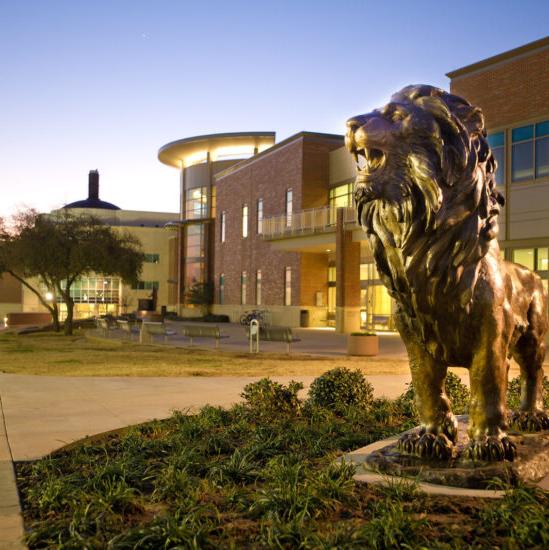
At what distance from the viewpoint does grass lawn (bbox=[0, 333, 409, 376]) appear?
45.1 ft

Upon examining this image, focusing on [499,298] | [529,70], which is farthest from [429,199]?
[529,70]

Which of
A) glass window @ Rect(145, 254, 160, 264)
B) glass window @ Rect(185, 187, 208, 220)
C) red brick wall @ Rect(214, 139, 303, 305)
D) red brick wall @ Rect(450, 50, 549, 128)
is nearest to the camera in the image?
red brick wall @ Rect(450, 50, 549, 128)

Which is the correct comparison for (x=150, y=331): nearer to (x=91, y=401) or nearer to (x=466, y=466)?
(x=91, y=401)

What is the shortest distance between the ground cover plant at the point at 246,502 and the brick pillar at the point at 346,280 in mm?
24907

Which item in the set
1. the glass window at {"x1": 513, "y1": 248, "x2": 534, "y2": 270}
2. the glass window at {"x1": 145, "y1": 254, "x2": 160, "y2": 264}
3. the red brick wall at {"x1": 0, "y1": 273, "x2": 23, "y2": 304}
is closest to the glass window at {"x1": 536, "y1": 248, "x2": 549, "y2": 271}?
the glass window at {"x1": 513, "y1": 248, "x2": 534, "y2": 270}

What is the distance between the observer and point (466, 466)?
3576 mm

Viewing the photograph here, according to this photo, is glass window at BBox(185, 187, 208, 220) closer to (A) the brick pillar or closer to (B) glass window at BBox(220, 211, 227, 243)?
(B) glass window at BBox(220, 211, 227, 243)

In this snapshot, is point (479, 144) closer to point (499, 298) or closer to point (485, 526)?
point (499, 298)

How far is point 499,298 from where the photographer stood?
11.6 ft

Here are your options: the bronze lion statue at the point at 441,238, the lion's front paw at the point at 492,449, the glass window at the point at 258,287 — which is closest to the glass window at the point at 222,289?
the glass window at the point at 258,287

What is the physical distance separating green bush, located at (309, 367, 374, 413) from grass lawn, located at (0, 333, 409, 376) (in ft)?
19.1

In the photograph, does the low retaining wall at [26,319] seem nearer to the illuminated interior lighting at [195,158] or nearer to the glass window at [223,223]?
the glass window at [223,223]

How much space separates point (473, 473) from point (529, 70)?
22658mm

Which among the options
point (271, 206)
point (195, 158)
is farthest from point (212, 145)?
point (271, 206)
